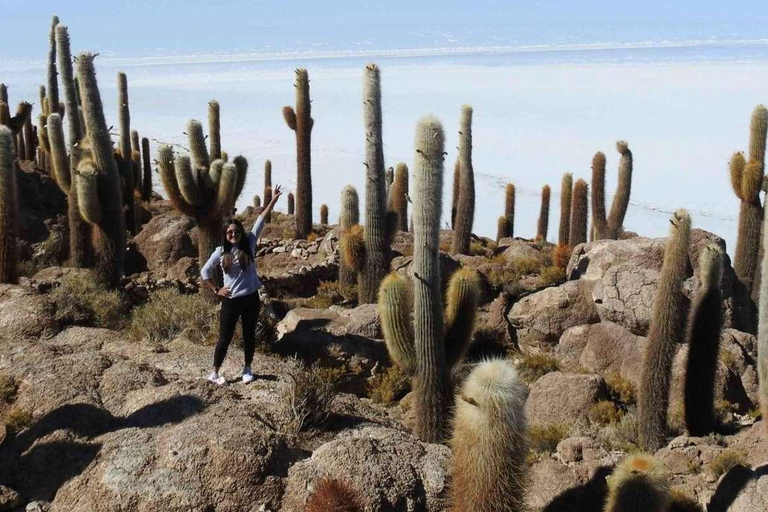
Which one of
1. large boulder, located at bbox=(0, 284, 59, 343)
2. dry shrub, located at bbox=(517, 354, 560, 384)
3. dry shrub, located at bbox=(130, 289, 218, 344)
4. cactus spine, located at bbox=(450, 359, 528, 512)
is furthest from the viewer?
dry shrub, located at bbox=(517, 354, 560, 384)

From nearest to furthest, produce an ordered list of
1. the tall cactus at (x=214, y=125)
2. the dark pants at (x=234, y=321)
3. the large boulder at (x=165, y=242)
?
the dark pants at (x=234, y=321) → the large boulder at (x=165, y=242) → the tall cactus at (x=214, y=125)

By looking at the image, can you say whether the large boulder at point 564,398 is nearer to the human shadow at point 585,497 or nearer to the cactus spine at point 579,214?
the human shadow at point 585,497

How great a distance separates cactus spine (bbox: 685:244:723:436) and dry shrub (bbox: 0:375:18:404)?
22.0ft

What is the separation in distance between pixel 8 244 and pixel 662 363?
8.80 m

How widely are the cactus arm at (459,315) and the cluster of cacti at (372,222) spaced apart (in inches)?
188

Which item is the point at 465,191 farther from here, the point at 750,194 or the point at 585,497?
the point at 585,497

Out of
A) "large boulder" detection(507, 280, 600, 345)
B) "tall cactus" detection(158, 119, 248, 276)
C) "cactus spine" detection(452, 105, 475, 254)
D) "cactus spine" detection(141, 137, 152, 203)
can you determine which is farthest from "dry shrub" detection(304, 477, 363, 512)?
"cactus spine" detection(141, 137, 152, 203)

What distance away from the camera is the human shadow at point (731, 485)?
6.46 metres

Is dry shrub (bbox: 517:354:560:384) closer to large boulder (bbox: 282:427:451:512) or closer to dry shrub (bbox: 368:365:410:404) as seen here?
dry shrub (bbox: 368:365:410:404)

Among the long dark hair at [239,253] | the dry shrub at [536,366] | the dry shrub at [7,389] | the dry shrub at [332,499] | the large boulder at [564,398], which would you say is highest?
the long dark hair at [239,253]

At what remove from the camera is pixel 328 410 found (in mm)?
7551

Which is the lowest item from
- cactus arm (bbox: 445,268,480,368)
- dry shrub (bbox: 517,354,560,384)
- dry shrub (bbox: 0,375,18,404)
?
dry shrub (bbox: 517,354,560,384)

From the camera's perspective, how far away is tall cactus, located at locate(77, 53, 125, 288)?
13.4 meters

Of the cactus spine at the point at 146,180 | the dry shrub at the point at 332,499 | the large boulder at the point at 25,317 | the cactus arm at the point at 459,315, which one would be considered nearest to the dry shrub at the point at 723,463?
the cactus arm at the point at 459,315
